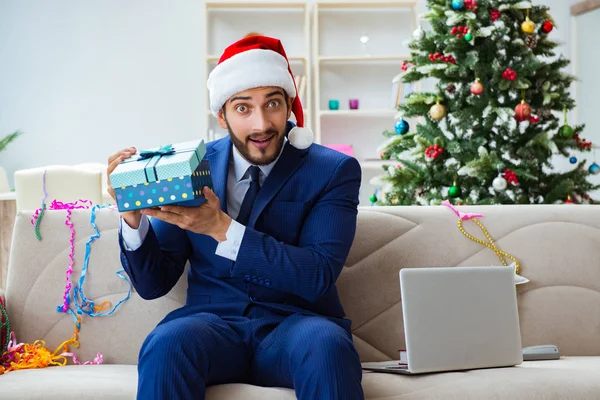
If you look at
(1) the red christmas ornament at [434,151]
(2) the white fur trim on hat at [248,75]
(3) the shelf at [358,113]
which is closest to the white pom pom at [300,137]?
(2) the white fur trim on hat at [248,75]

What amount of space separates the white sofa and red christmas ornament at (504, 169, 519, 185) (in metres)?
0.80

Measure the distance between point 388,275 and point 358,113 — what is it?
4107mm

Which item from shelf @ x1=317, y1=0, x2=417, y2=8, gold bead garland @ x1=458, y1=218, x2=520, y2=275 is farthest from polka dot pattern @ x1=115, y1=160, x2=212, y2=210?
shelf @ x1=317, y1=0, x2=417, y2=8

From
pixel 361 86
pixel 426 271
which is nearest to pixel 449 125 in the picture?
pixel 426 271

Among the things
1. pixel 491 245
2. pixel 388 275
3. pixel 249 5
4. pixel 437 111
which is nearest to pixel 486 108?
pixel 437 111

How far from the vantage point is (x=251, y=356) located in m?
1.71

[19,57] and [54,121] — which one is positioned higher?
[19,57]

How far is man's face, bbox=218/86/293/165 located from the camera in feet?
5.94

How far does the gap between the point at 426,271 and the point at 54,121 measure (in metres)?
5.12

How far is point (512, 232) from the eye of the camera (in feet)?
7.15

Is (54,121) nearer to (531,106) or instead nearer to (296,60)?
(296,60)

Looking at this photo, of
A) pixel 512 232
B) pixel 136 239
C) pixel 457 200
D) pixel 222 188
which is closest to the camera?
pixel 136 239

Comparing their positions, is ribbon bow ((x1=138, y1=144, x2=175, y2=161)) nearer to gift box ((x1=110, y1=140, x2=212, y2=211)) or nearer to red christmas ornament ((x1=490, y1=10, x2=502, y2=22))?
gift box ((x1=110, y1=140, x2=212, y2=211))

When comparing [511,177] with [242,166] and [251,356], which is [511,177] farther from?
[251,356]
